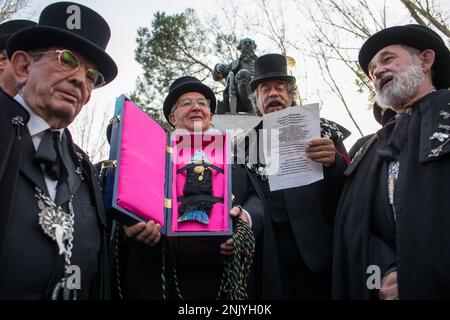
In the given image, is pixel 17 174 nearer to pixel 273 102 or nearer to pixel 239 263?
pixel 239 263

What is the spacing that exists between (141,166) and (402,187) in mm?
1477

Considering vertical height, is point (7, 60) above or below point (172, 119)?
above

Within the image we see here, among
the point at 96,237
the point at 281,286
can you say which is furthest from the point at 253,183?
the point at 96,237

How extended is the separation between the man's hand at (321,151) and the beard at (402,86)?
49 centimetres

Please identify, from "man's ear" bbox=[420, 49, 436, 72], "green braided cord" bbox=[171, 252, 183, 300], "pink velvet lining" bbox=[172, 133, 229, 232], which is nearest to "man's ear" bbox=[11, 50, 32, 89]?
"pink velvet lining" bbox=[172, 133, 229, 232]

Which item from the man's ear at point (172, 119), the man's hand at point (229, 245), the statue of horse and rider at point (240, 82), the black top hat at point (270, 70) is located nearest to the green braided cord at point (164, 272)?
the man's hand at point (229, 245)

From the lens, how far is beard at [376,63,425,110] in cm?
289

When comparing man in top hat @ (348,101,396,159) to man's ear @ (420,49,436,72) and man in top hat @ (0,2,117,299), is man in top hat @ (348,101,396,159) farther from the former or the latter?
man in top hat @ (0,2,117,299)

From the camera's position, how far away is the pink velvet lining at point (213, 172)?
2.64m

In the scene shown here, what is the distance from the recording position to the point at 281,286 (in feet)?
10.0

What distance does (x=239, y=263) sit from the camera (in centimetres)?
268

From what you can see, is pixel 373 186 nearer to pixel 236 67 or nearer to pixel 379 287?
pixel 379 287

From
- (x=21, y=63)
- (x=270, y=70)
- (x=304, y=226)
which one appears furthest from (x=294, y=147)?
(x=21, y=63)

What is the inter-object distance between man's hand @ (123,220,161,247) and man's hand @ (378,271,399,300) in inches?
49.8
